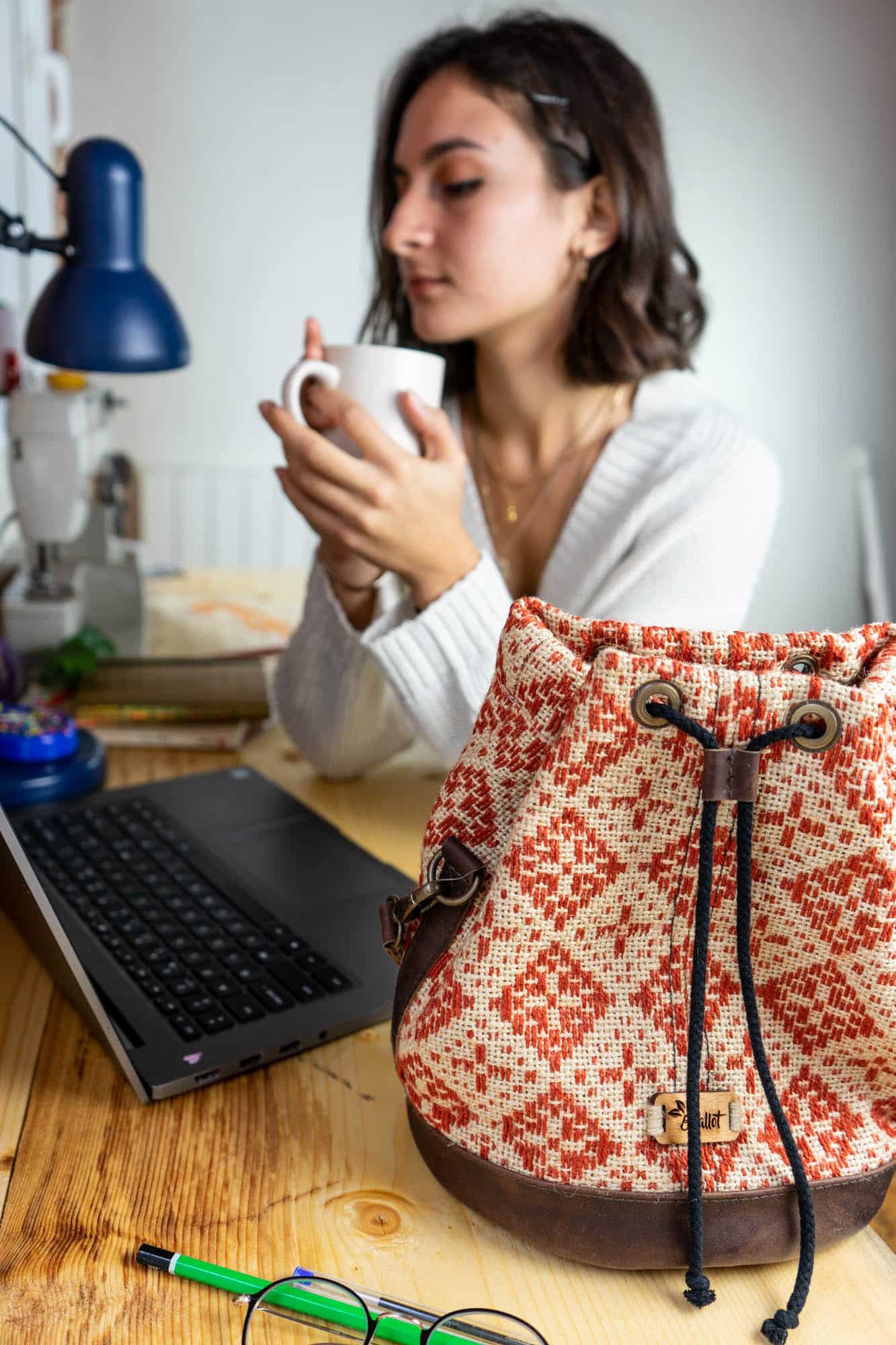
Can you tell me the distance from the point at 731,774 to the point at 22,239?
81cm

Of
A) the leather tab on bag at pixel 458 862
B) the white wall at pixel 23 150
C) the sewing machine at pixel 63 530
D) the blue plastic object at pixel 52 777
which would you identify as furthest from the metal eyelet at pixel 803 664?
the white wall at pixel 23 150

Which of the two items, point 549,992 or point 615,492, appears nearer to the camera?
point 549,992

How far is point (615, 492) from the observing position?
112 cm

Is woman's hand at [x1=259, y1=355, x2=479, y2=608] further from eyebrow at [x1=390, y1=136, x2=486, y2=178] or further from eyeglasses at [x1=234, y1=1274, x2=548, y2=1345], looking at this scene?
eyeglasses at [x1=234, y1=1274, x2=548, y2=1345]

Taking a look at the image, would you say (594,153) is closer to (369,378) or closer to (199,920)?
(369,378)

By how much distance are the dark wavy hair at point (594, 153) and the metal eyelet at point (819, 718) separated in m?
0.84

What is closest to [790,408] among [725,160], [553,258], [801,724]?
[725,160]

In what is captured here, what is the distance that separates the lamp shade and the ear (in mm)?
426

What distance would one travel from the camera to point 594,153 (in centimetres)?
109

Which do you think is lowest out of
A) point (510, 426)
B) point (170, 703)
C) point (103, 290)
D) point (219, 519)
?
point (219, 519)

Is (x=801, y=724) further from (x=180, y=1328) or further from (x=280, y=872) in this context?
(x=280, y=872)

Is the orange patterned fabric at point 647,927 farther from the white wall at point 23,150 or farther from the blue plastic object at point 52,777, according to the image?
the white wall at point 23,150

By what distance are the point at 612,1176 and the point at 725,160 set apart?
3342 millimetres

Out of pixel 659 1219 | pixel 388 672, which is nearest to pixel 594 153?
pixel 388 672
